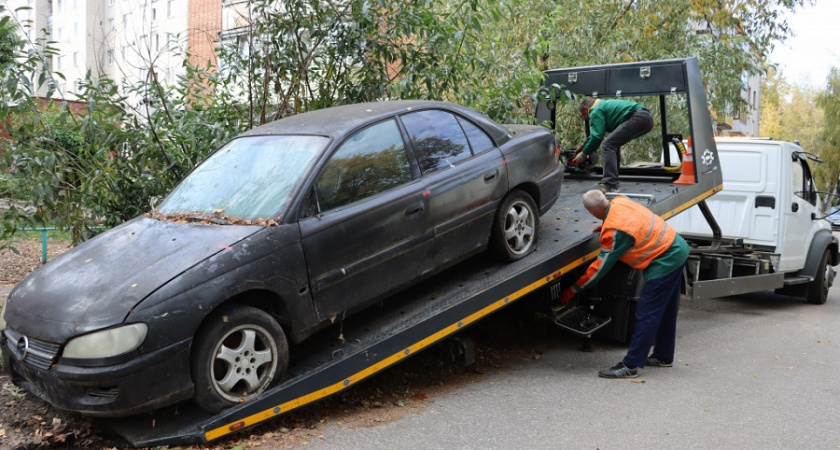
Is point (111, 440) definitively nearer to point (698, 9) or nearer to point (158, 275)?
point (158, 275)

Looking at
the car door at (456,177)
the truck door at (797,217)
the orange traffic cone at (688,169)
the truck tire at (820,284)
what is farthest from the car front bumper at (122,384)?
the truck tire at (820,284)

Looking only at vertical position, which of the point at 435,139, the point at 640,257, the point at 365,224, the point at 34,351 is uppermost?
the point at 435,139

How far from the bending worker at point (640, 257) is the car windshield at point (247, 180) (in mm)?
2502

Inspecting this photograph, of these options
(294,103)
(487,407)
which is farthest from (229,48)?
(487,407)

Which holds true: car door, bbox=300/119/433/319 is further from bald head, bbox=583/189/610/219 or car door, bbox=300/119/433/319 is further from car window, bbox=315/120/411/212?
bald head, bbox=583/189/610/219

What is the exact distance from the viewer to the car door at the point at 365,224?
4.69 metres

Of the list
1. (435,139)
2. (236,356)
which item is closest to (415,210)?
(435,139)

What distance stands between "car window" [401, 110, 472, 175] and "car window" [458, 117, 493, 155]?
0.22ft

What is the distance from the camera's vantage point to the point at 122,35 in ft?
27.6

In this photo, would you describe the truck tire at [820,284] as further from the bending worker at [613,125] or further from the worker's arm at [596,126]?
the worker's arm at [596,126]

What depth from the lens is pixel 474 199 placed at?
18.7ft

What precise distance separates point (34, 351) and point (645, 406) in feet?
13.5

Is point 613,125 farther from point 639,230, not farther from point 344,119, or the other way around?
point 344,119

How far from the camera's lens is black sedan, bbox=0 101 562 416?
155 inches
